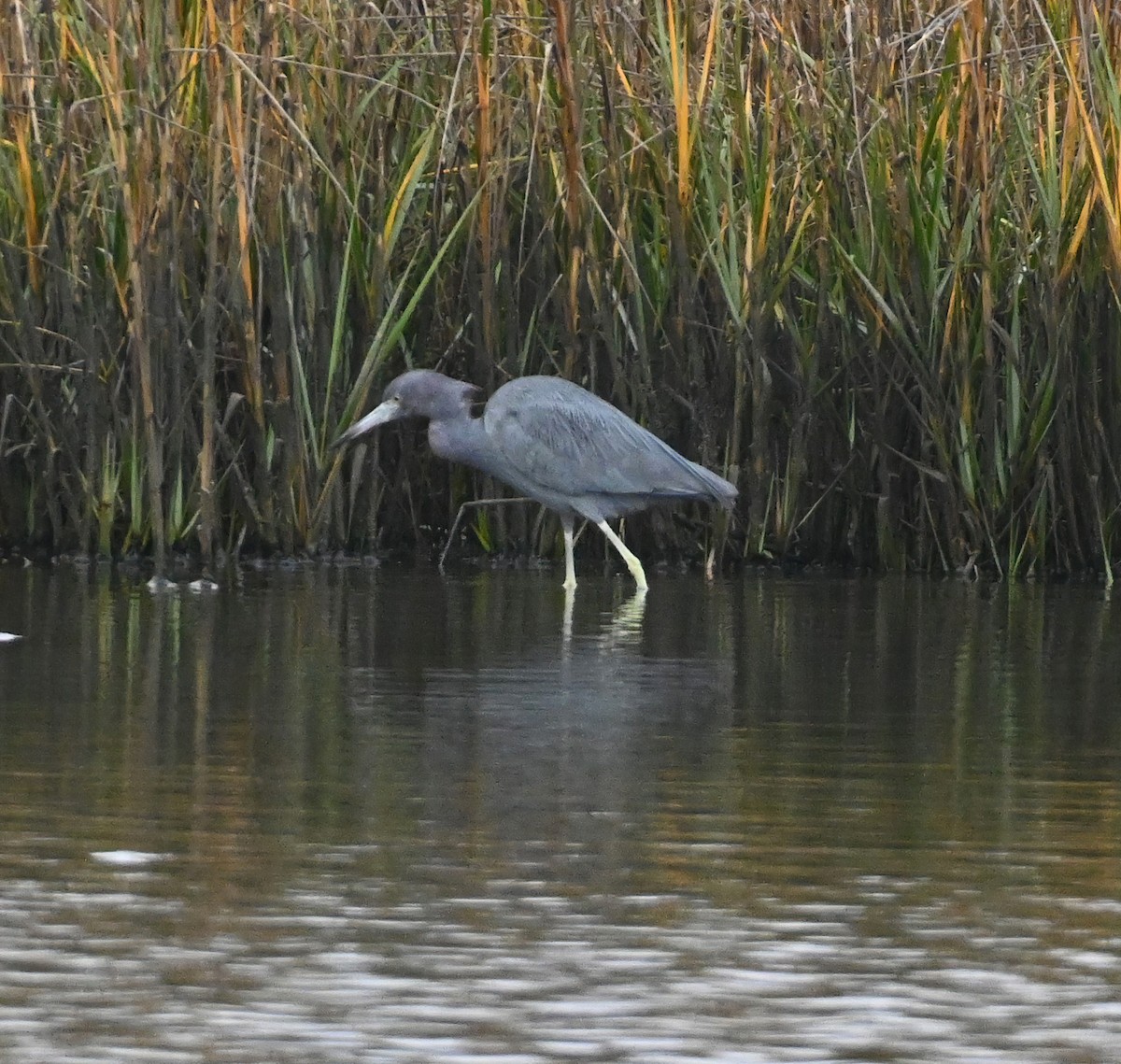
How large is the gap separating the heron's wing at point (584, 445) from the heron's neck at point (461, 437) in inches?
3.6

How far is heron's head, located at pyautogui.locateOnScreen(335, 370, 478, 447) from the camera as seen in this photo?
885 cm

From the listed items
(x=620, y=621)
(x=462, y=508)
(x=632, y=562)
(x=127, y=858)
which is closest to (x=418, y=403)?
(x=462, y=508)

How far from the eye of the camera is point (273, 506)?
883 centimetres

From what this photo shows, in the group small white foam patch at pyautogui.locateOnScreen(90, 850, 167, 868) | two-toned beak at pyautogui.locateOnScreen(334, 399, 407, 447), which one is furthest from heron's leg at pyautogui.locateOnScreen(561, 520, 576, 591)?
small white foam patch at pyautogui.locateOnScreen(90, 850, 167, 868)

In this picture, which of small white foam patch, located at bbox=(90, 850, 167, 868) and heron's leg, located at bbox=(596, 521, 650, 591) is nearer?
small white foam patch, located at bbox=(90, 850, 167, 868)

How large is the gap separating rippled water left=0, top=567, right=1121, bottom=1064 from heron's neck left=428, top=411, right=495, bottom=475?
6.58 feet

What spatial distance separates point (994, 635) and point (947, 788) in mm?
2638

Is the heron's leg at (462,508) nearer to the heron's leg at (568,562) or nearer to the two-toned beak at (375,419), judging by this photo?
the heron's leg at (568,562)

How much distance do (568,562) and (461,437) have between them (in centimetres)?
65

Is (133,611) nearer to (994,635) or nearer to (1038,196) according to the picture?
(994,635)

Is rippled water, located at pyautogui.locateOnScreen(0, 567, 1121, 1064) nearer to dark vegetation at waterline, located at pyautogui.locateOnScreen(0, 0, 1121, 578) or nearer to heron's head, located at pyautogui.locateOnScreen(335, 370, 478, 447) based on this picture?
dark vegetation at waterline, located at pyautogui.locateOnScreen(0, 0, 1121, 578)

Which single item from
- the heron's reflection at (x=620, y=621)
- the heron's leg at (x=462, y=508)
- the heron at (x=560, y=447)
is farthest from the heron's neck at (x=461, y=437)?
the heron's reflection at (x=620, y=621)

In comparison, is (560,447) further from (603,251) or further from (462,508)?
(603,251)

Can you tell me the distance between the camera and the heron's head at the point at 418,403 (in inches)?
Answer: 348
